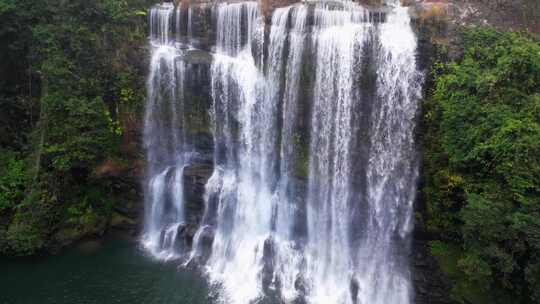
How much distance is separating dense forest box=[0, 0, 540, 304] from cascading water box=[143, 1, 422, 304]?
1126 mm

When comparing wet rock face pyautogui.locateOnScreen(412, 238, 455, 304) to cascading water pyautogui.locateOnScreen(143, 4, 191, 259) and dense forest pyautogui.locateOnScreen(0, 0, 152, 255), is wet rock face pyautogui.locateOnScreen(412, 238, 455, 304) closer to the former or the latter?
cascading water pyautogui.locateOnScreen(143, 4, 191, 259)

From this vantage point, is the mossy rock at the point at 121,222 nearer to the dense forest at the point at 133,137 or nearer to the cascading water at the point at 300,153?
the dense forest at the point at 133,137

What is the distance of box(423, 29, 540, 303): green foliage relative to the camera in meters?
10.1

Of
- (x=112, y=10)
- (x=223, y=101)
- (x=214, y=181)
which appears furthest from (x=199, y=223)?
(x=112, y=10)

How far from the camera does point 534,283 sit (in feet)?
32.0

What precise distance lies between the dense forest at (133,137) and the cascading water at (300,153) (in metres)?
1.13

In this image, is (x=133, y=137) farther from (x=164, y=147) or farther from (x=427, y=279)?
(x=427, y=279)

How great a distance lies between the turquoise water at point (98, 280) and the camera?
555 inches

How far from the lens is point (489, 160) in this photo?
11.3m

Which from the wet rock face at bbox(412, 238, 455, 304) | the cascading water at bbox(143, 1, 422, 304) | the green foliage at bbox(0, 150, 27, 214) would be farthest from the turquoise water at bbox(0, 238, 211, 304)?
the wet rock face at bbox(412, 238, 455, 304)

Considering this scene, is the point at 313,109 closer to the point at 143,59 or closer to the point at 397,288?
the point at 397,288

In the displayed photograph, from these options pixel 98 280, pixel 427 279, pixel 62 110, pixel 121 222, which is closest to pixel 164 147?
pixel 121 222

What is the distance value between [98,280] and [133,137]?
6841 mm

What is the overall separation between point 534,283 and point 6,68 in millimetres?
22529
